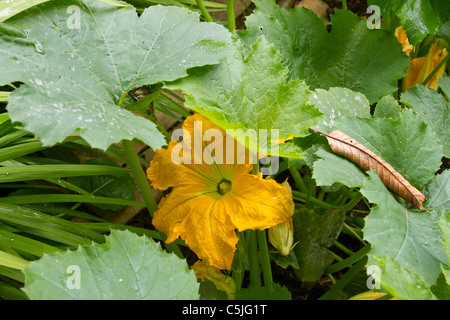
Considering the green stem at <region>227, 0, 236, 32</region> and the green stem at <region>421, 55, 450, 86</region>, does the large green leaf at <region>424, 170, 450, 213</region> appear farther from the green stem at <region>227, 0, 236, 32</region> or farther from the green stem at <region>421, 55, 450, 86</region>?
the green stem at <region>227, 0, 236, 32</region>

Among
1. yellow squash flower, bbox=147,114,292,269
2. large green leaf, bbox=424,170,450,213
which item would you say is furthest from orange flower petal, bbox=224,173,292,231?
large green leaf, bbox=424,170,450,213

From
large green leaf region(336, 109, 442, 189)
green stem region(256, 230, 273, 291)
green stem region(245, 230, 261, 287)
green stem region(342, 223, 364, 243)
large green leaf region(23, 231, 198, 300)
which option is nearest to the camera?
large green leaf region(23, 231, 198, 300)

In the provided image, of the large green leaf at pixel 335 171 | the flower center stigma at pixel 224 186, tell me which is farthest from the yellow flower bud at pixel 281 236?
the large green leaf at pixel 335 171

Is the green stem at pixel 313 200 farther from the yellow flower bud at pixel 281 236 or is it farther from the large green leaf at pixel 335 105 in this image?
the large green leaf at pixel 335 105

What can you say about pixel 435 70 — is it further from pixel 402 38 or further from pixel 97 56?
pixel 97 56

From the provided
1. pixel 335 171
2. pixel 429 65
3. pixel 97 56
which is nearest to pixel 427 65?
pixel 429 65

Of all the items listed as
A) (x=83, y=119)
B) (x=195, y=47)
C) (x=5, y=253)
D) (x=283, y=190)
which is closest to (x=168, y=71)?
(x=195, y=47)

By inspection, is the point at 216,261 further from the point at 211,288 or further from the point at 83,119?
the point at 83,119
